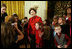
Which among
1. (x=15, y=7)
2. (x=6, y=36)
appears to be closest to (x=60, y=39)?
(x=6, y=36)

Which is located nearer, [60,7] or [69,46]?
[69,46]

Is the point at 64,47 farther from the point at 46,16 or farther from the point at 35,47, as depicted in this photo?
the point at 46,16

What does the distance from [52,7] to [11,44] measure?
498 cm

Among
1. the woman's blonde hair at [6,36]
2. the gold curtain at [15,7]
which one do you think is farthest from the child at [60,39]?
the gold curtain at [15,7]

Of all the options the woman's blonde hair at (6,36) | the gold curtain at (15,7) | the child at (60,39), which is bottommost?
the child at (60,39)

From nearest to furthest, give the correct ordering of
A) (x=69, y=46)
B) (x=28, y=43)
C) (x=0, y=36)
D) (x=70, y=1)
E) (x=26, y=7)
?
1. (x=0, y=36)
2. (x=28, y=43)
3. (x=69, y=46)
4. (x=70, y=1)
5. (x=26, y=7)

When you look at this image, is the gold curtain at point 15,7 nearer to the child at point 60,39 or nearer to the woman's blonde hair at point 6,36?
the child at point 60,39

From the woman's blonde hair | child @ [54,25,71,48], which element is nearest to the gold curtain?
child @ [54,25,71,48]

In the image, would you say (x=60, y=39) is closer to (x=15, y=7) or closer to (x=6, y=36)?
(x=6, y=36)

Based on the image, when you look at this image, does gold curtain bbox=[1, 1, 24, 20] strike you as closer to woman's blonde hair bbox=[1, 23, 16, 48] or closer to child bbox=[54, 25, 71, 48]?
child bbox=[54, 25, 71, 48]

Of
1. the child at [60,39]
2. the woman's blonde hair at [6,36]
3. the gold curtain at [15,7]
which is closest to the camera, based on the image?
the woman's blonde hair at [6,36]

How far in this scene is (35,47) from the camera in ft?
7.02

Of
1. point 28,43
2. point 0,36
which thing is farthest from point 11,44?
point 28,43

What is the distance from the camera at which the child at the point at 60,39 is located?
7.07ft
